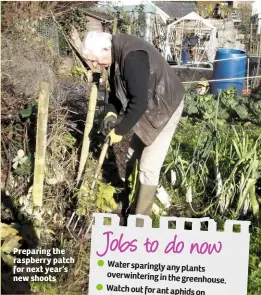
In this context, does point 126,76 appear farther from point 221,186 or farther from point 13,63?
point 13,63

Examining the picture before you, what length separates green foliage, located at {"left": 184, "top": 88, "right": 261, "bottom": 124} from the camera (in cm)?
608

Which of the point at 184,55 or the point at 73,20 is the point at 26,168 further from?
the point at 184,55

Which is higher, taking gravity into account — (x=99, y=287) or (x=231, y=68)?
(x=231, y=68)

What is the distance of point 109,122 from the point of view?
11.3ft

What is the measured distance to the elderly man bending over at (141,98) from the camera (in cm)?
295

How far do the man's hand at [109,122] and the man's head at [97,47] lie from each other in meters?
0.53

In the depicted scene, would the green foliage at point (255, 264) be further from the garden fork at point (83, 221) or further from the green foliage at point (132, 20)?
the green foliage at point (132, 20)

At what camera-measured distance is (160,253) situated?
7.46 ft

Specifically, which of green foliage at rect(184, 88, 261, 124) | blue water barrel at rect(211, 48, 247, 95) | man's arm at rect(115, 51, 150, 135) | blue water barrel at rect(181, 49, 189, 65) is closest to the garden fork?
man's arm at rect(115, 51, 150, 135)
